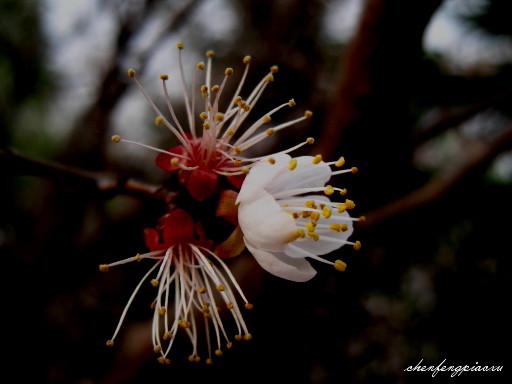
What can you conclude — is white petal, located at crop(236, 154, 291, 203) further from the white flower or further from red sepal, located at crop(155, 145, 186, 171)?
red sepal, located at crop(155, 145, 186, 171)

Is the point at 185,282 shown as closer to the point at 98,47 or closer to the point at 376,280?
the point at 376,280

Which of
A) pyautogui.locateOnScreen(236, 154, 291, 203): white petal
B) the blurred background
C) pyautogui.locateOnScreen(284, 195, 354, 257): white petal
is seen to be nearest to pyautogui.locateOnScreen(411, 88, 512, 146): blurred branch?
the blurred background

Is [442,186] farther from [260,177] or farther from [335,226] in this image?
[260,177]

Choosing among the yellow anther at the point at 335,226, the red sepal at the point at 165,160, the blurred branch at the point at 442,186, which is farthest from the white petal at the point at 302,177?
the blurred branch at the point at 442,186

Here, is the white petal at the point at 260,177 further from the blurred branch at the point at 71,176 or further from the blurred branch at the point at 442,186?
the blurred branch at the point at 442,186

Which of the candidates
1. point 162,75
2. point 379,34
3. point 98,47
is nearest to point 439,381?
point 379,34

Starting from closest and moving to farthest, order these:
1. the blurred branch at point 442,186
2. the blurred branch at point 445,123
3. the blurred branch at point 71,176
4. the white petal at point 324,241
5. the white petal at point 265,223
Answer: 1. the white petal at point 265,223
2. the white petal at point 324,241
3. the blurred branch at point 71,176
4. the blurred branch at point 445,123
5. the blurred branch at point 442,186
